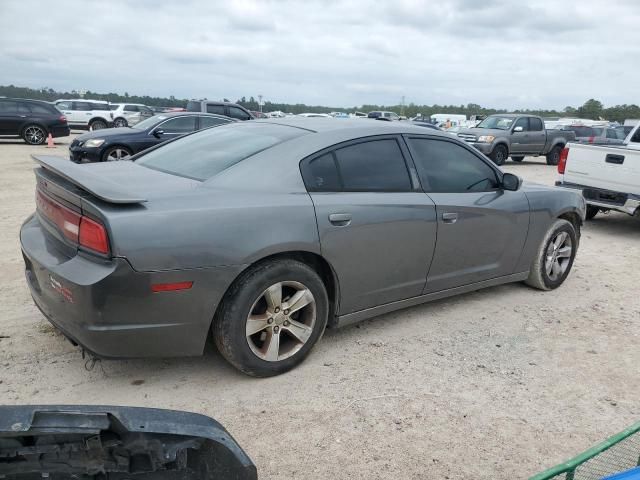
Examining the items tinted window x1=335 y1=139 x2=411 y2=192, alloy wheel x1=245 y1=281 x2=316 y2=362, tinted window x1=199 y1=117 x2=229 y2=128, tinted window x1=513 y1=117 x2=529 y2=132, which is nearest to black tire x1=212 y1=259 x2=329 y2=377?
alloy wheel x1=245 y1=281 x2=316 y2=362

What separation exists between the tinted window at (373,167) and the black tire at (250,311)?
2.28 feet

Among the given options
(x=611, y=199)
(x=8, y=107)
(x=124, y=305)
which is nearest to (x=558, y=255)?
(x=611, y=199)

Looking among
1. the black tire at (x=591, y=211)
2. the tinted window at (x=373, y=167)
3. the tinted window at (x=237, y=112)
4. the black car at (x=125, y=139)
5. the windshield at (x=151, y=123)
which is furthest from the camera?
the tinted window at (x=237, y=112)

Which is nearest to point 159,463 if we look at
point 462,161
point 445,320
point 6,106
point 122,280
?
point 122,280

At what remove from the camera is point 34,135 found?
1809 centimetres

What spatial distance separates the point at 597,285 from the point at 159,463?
16.4 feet

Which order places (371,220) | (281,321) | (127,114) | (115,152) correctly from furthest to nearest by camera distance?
1. (127,114)
2. (115,152)
3. (371,220)
4. (281,321)

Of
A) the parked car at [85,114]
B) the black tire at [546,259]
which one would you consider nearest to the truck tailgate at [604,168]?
the black tire at [546,259]

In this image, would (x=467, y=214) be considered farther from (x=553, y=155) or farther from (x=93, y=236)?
(x=553, y=155)

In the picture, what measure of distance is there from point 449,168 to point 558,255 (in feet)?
5.62

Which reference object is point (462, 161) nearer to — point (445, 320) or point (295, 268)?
point (445, 320)

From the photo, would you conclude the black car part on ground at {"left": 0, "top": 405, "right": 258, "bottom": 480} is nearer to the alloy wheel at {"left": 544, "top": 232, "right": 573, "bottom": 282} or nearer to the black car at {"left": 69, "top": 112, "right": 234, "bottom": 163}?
the alloy wheel at {"left": 544, "top": 232, "right": 573, "bottom": 282}

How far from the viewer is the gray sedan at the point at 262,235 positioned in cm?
268

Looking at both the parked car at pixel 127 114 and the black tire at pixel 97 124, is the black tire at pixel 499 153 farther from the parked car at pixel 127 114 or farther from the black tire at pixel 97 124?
the black tire at pixel 97 124
